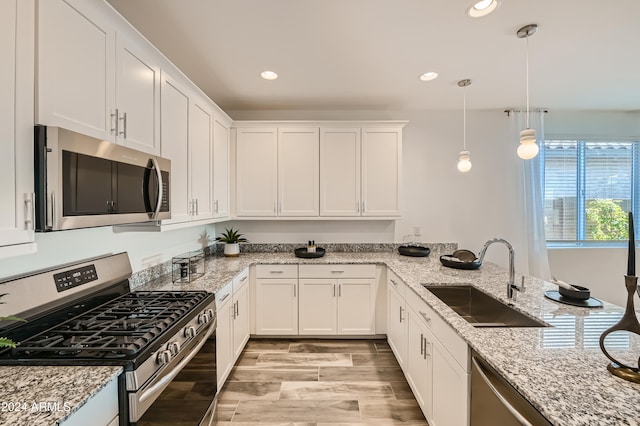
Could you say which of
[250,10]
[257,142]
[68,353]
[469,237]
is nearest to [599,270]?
[469,237]

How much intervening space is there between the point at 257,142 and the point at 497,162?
2.98 m

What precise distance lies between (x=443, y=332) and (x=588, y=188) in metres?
3.69

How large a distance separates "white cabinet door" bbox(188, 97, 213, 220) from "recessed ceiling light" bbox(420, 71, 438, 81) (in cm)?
200

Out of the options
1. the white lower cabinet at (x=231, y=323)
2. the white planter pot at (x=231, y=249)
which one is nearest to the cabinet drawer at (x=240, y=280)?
the white lower cabinet at (x=231, y=323)

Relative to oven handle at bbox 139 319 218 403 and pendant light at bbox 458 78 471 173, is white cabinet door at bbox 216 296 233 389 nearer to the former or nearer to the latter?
oven handle at bbox 139 319 218 403

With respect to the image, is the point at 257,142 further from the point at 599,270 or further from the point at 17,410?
the point at 599,270

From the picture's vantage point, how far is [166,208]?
1.88 m

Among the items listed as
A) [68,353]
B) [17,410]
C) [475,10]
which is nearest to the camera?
[17,410]

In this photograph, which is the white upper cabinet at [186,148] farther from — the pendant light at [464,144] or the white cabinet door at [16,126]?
the pendant light at [464,144]

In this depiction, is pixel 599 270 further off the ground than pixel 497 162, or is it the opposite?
pixel 497 162

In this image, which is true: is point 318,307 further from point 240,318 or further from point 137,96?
point 137,96

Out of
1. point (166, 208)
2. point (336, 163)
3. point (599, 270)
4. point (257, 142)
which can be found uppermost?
point (257, 142)

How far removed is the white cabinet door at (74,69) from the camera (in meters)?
1.12

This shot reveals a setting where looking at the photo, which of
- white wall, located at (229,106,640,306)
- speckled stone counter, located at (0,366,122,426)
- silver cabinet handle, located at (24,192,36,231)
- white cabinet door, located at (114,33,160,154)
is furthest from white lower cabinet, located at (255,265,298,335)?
silver cabinet handle, located at (24,192,36,231)
